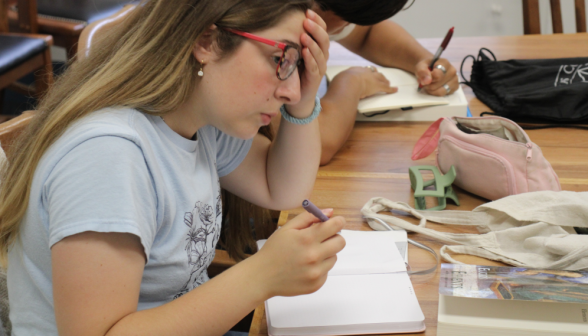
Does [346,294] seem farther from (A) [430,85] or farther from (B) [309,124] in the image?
(A) [430,85]

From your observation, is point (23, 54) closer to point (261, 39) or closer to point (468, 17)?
point (261, 39)

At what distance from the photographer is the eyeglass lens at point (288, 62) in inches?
31.9

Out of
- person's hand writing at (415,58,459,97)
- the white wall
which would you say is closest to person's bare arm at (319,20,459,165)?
person's hand writing at (415,58,459,97)

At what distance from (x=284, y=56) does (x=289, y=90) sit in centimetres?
6

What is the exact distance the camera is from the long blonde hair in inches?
30.0

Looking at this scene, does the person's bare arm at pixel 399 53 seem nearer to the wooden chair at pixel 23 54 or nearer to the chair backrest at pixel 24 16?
the wooden chair at pixel 23 54

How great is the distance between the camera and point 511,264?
87 cm

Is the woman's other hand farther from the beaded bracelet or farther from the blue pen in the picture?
the blue pen

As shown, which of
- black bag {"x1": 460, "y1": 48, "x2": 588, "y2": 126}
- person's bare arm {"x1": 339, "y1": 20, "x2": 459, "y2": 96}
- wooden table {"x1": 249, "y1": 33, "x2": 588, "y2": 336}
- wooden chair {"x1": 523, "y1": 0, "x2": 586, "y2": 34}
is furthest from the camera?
wooden chair {"x1": 523, "y1": 0, "x2": 586, "y2": 34}

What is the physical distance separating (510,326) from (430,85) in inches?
34.6

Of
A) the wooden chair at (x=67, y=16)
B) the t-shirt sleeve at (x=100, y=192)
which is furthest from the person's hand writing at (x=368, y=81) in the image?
the wooden chair at (x=67, y=16)

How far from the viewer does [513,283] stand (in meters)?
0.75

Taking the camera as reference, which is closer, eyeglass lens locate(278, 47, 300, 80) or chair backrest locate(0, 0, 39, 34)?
eyeglass lens locate(278, 47, 300, 80)

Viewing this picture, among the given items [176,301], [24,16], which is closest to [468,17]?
[24,16]
